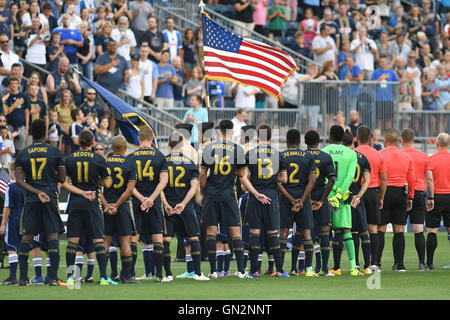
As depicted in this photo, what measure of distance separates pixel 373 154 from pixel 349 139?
50 centimetres

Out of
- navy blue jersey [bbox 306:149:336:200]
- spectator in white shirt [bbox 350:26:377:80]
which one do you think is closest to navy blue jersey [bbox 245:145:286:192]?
navy blue jersey [bbox 306:149:336:200]

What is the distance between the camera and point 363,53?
28125 millimetres

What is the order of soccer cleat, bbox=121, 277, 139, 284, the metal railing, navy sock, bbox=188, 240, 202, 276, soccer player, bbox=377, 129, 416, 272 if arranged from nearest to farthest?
1. soccer cleat, bbox=121, 277, 139, 284
2. navy sock, bbox=188, 240, 202, 276
3. soccer player, bbox=377, 129, 416, 272
4. the metal railing

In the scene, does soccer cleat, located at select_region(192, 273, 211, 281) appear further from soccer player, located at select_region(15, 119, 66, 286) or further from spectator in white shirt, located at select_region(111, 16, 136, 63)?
spectator in white shirt, located at select_region(111, 16, 136, 63)

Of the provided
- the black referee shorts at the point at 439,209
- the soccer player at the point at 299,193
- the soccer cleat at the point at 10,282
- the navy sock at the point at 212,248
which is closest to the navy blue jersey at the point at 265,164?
the soccer player at the point at 299,193

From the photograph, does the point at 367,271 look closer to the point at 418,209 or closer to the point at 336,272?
the point at 336,272

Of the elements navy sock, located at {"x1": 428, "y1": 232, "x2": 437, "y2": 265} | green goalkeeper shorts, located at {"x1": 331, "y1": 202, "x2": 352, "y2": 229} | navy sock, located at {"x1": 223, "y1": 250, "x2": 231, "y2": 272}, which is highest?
green goalkeeper shorts, located at {"x1": 331, "y1": 202, "x2": 352, "y2": 229}

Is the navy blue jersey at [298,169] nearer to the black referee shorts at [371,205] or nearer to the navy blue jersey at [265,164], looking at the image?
the navy blue jersey at [265,164]

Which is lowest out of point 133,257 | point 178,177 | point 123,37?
point 133,257

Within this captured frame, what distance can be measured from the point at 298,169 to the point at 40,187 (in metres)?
4.04

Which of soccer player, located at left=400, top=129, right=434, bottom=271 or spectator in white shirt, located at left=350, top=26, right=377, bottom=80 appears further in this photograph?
spectator in white shirt, located at left=350, top=26, right=377, bottom=80

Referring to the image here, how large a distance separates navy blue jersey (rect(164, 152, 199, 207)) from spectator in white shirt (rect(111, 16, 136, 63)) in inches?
402

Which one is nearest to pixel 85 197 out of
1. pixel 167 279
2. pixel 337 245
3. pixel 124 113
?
pixel 167 279

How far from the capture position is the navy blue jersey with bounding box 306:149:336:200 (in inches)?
591
